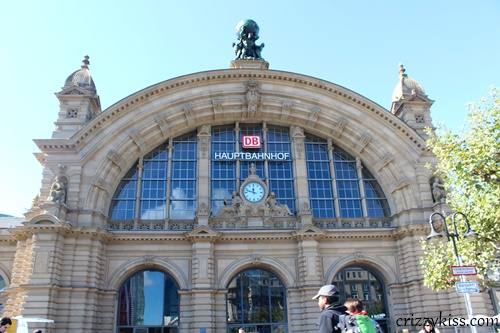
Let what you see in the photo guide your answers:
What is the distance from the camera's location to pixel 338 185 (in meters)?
34.3


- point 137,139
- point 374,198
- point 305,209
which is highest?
point 137,139

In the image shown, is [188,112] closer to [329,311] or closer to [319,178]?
[319,178]

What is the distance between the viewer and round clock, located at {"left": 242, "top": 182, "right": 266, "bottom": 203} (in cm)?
3250

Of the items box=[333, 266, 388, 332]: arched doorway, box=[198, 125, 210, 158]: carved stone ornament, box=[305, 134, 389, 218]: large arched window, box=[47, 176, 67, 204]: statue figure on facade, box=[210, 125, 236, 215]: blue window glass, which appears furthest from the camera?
box=[198, 125, 210, 158]: carved stone ornament

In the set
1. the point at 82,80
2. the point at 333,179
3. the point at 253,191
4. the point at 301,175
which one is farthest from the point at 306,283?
the point at 82,80

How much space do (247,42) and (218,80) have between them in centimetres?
644

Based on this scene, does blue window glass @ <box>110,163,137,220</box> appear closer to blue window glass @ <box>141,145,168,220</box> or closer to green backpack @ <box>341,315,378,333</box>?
blue window glass @ <box>141,145,168,220</box>

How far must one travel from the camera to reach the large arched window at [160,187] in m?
32.3

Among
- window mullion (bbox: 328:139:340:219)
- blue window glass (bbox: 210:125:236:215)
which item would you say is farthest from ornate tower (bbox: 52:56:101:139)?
window mullion (bbox: 328:139:340:219)

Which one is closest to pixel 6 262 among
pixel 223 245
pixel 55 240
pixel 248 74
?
pixel 55 240

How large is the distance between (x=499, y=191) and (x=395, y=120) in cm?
1604

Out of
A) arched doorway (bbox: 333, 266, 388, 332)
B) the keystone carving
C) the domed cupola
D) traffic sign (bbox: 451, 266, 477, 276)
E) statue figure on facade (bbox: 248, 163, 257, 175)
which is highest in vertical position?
the domed cupola

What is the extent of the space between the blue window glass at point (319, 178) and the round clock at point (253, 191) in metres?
3.96

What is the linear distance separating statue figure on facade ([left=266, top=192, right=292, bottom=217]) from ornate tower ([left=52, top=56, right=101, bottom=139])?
1524cm
